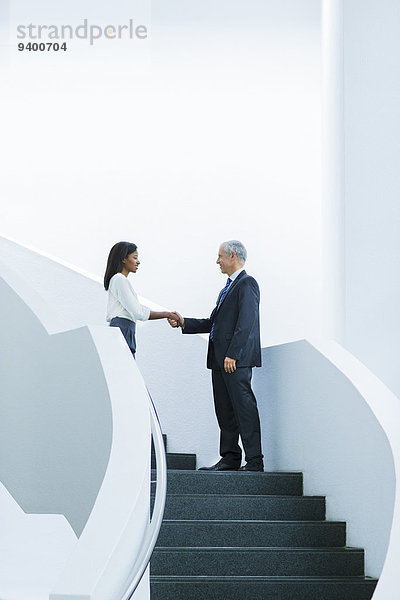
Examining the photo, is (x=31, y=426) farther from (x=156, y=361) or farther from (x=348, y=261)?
(x=348, y=261)

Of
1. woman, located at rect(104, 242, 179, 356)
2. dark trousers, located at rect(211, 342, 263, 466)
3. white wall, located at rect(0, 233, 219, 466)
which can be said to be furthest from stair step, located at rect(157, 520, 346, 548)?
white wall, located at rect(0, 233, 219, 466)

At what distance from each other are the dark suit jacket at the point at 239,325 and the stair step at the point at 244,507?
108 cm

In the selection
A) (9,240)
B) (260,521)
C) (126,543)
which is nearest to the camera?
(126,543)

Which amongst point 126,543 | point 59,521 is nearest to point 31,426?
point 59,521

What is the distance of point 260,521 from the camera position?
230 inches

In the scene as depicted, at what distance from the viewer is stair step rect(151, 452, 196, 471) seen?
23.9 feet

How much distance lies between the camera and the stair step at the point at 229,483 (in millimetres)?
6230

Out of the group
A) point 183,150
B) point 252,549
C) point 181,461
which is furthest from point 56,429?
point 183,150

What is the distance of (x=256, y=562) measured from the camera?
541 centimetres

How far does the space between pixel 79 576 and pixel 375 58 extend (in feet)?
21.9

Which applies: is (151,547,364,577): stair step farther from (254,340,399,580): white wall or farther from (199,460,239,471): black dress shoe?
(199,460,239,471): black dress shoe

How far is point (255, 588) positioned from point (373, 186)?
4617 mm

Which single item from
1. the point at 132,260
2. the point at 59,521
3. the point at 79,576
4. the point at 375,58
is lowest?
the point at 59,521

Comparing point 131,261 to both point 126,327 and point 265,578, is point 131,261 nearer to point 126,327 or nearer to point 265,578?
point 126,327
